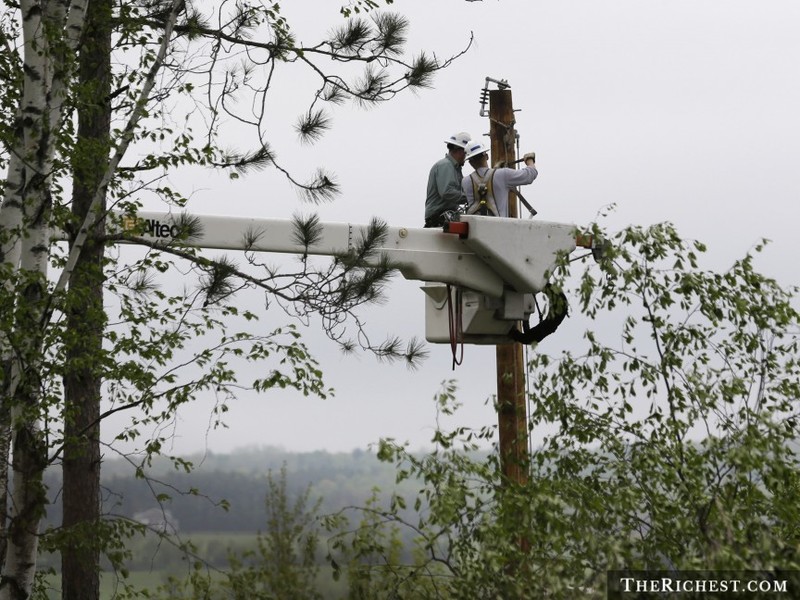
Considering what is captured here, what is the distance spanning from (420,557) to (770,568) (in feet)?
9.17

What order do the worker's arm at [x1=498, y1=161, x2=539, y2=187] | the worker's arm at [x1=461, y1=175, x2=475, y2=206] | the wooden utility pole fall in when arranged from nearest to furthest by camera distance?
the worker's arm at [x1=498, y1=161, x2=539, y2=187], the worker's arm at [x1=461, y1=175, x2=475, y2=206], the wooden utility pole

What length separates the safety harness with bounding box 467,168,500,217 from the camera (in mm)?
10523

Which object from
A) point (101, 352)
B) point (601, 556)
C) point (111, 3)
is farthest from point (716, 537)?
point (111, 3)

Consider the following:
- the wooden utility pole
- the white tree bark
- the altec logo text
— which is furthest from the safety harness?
the white tree bark

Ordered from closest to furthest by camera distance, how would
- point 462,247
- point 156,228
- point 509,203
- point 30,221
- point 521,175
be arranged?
point 30,221
point 156,228
point 462,247
point 521,175
point 509,203

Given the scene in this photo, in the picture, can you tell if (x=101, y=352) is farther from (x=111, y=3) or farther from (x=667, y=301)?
(x=667, y=301)

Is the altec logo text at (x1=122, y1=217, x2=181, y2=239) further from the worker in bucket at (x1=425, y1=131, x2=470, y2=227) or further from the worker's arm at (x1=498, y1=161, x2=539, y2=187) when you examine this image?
the worker's arm at (x1=498, y1=161, x2=539, y2=187)

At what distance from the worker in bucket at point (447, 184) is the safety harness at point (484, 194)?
131mm

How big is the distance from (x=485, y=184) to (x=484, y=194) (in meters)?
0.08

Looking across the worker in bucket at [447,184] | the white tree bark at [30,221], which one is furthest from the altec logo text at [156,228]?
the worker in bucket at [447,184]

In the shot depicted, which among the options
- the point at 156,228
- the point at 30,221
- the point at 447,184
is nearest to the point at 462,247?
the point at 447,184

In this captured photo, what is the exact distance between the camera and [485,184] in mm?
10539

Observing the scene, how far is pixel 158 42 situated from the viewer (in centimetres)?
902

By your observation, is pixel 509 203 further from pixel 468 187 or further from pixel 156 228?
pixel 156 228
